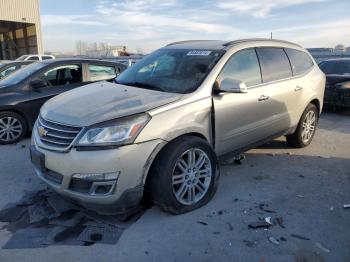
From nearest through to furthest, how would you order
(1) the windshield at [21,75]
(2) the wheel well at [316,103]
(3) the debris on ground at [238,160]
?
(3) the debris on ground at [238,160] → (2) the wheel well at [316,103] → (1) the windshield at [21,75]

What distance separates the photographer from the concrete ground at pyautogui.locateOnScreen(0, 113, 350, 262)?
3191 millimetres

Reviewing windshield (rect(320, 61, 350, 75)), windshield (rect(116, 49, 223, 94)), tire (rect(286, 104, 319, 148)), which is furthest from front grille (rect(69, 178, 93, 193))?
windshield (rect(320, 61, 350, 75))

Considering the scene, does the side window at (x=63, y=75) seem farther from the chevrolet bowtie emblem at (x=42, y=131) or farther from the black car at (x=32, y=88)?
the chevrolet bowtie emblem at (x=42, y=131)

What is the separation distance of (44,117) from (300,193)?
306 centimetres

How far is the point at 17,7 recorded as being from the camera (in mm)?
30797

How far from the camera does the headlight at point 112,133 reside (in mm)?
3344

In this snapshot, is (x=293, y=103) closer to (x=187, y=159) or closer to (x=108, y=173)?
(x=187, y=159)

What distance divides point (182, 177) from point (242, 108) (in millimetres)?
1264

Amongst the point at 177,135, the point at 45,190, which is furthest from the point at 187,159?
the point at 45,190

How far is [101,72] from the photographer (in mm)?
7809

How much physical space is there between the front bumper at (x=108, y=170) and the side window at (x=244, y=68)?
4.68 ft

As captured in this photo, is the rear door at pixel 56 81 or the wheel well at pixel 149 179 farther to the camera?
the rear door at pixel 56 81

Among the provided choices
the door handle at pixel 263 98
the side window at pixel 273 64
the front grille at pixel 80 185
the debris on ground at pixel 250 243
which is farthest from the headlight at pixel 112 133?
the side window at pixel 273 64

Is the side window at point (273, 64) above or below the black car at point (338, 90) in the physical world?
above
